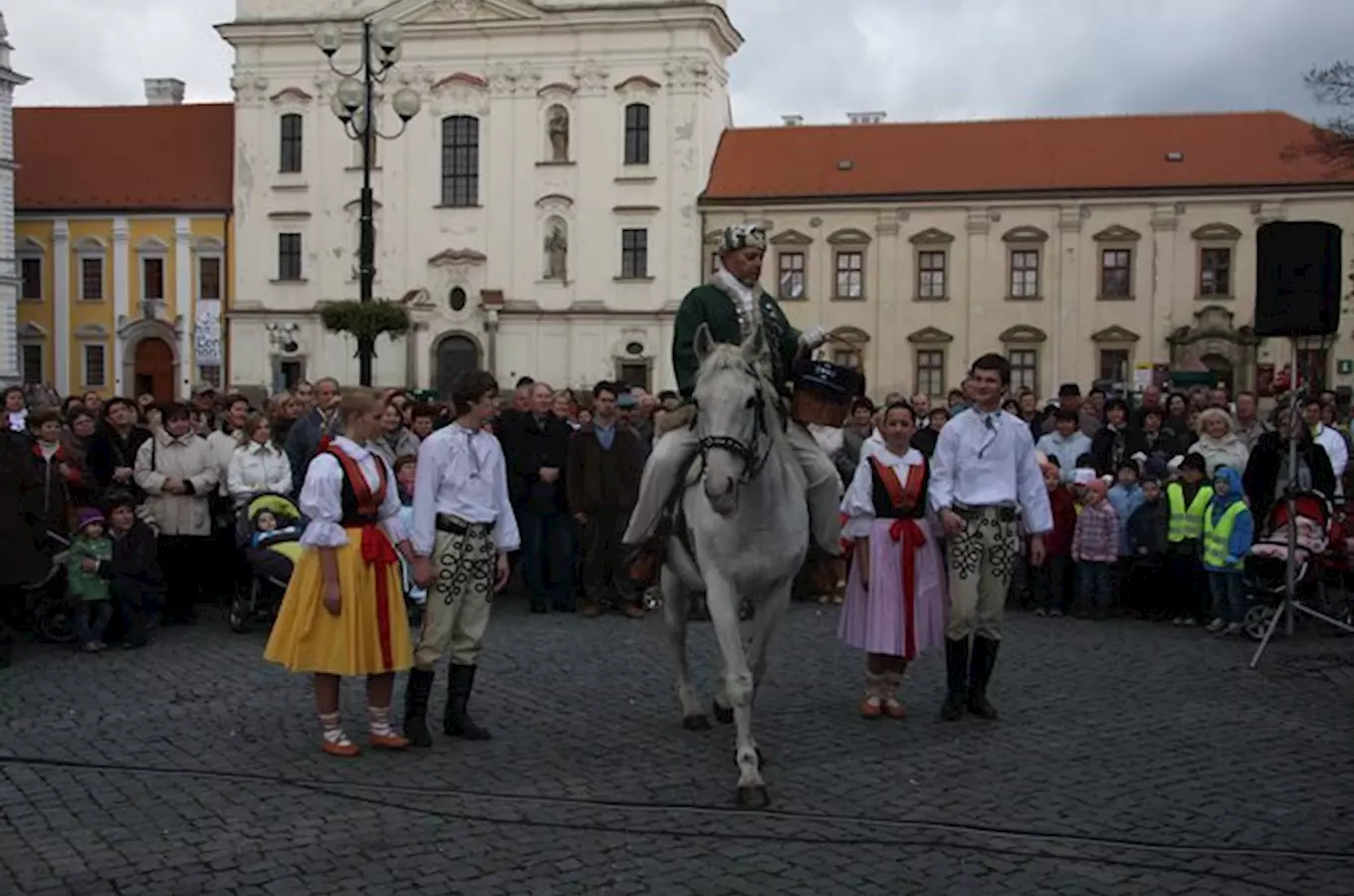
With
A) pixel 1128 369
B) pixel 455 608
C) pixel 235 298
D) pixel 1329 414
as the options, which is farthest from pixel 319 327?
pixel 455 608

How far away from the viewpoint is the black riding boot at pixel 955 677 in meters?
9.59

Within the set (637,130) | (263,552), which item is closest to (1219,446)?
(263,552)

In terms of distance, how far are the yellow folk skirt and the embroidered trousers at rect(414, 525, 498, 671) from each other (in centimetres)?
29

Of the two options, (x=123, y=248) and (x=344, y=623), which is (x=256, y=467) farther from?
(x=123, y=248)

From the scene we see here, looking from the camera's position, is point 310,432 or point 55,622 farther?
point 310,432

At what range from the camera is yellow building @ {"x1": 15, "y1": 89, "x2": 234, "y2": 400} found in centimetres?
5656

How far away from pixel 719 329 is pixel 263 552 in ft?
19.2

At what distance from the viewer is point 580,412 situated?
17.3 m

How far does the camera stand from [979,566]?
945cm

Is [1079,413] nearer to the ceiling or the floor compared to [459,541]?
Result: nearer to the ceiling

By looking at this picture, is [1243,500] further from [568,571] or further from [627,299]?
[627,299]

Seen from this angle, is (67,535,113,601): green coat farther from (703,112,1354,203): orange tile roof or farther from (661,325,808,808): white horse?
(703,112,1354,203): orange tile roof

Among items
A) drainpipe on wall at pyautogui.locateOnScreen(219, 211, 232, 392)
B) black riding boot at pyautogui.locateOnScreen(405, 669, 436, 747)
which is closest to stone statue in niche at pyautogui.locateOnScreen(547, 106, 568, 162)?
drainpipe on wall at pyautogui.locateOnScreen(219, 211, 232, 392)

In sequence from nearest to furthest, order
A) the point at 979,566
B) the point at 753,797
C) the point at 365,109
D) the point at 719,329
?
the point at 753,797
the point at 719,329
the point at 979,566
the point at 365,109
